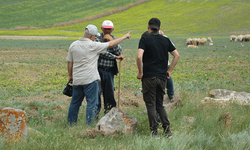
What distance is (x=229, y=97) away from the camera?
23.4 ft

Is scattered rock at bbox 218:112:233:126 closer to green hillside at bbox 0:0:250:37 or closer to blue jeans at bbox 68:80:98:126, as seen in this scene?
blue jeans at bbox 68:80:98:126

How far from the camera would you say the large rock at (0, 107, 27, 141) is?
11.5 feet

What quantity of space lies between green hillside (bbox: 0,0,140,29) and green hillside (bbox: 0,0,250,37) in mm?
6276

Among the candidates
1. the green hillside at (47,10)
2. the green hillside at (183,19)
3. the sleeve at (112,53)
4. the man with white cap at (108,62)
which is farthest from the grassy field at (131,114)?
the green hillside at (47,10)

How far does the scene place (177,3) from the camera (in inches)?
3187

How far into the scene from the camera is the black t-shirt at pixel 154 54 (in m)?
4.38

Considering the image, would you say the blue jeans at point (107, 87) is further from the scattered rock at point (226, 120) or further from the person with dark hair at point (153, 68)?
the scattered rock at point (226, 120)

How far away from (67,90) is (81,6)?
80.1m

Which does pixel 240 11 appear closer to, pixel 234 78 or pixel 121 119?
pixel 234 78

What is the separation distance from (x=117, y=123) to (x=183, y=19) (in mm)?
66662

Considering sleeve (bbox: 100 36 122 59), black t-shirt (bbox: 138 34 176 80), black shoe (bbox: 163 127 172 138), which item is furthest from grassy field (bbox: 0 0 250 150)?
sleeve (bbox: 100 36 122 59)

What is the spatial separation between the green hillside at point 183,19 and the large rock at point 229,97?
45.7 metres

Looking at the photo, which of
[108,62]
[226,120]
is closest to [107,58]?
[108,62]

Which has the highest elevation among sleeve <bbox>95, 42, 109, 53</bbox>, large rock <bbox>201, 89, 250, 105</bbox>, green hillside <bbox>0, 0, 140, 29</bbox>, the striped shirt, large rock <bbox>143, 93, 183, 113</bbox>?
green hillside <bbox>0, 0, 140, 29</bbox>
